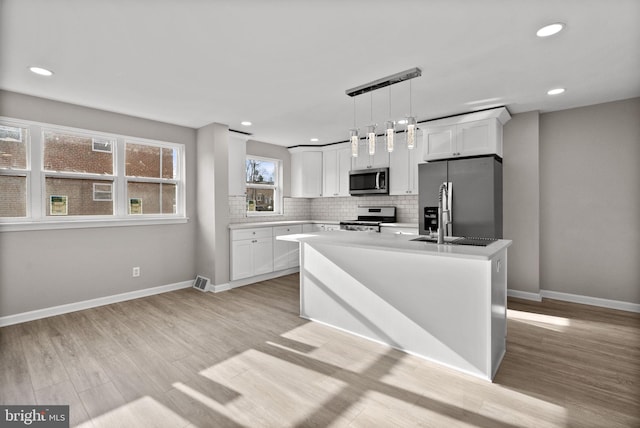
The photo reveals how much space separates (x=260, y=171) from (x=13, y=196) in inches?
137

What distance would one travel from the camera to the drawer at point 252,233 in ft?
15.5

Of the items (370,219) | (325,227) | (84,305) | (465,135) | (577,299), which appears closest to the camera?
(84,305)

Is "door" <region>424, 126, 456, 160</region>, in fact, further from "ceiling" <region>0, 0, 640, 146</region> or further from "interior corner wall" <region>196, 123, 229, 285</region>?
Answer: "interior corner wall" <region>196, 123, 229, 285</region>

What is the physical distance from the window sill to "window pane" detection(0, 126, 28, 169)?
0.65 metres

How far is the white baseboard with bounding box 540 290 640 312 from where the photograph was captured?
362cm

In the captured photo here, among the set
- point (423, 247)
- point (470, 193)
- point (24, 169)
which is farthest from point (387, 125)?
point (24, 169)

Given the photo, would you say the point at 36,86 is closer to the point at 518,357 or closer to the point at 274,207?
the point at 274,207

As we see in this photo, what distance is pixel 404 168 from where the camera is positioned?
5105mm

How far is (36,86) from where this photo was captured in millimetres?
3131

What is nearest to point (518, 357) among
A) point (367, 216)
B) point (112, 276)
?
point (367, 216)

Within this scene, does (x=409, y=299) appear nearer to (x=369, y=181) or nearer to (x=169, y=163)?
(x=369, y=181)

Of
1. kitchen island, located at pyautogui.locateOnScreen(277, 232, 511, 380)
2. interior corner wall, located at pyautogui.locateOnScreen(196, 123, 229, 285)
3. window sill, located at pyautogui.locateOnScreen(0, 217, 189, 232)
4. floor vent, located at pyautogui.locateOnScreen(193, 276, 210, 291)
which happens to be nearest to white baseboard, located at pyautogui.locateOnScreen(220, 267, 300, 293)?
interior corner wall, located at pyautogui.locateOnScreen(196, 123, 229, 285)

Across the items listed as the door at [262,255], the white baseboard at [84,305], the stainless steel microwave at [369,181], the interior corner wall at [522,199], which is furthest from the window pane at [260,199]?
the interior corner wall at [522,199]

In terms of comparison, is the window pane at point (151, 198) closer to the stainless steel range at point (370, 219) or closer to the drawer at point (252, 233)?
the drawer at point (252, 233)
